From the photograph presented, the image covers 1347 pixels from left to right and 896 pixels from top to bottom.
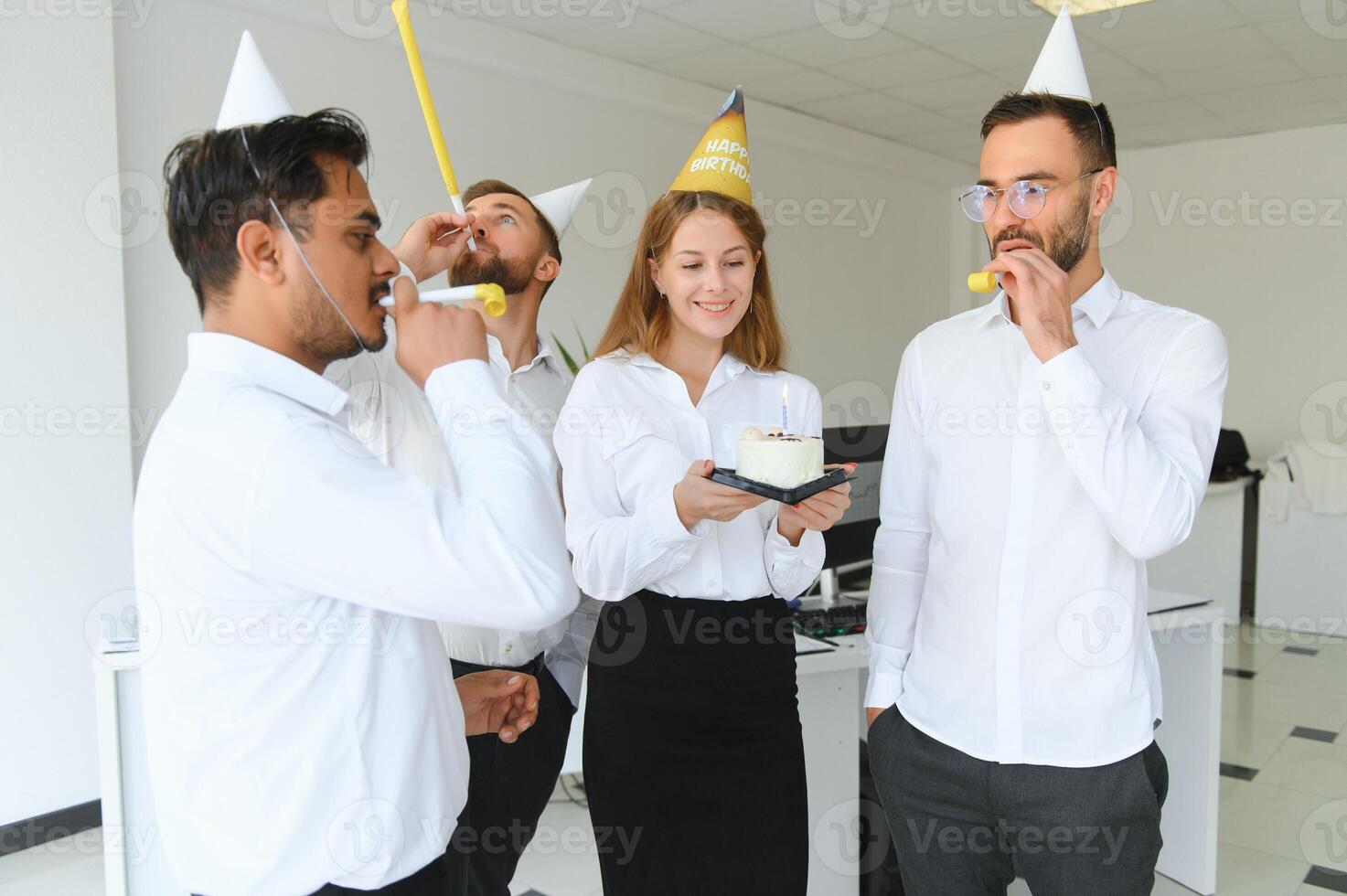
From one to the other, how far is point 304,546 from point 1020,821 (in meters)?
1.12

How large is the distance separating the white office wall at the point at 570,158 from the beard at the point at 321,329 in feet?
10.7

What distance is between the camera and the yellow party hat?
189 centimetres

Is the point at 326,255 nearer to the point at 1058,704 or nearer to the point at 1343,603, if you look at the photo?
the point at 1058,704

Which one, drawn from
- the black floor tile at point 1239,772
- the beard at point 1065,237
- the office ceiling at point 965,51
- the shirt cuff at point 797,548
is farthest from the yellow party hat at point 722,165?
the black floor tile at point 1239,772

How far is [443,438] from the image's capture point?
1153 mm

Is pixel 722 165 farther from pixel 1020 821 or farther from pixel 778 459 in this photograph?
pixel 1020 821

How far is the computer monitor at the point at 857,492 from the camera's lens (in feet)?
9.57

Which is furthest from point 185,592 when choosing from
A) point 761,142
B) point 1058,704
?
point 761,142

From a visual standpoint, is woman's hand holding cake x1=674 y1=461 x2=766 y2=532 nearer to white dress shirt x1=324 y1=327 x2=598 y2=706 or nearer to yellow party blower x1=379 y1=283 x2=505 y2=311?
white dress shirt x1=324 y1=327 x2=598 y2=706

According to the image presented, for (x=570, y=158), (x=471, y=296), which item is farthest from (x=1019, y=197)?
(x=570, y=158)

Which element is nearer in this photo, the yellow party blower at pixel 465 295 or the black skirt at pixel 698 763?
the yellow party blower at pixel 465 295

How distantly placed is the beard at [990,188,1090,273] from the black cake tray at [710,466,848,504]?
1.49 ft

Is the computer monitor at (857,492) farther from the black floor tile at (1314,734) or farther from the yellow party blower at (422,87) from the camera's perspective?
the black floor tile at (1314,734)

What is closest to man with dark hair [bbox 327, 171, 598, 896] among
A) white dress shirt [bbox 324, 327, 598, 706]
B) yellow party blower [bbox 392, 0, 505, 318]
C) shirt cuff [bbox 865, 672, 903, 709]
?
white dress shirt [bbox 324, 327, 598, 706]
